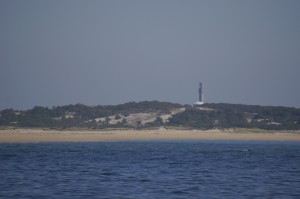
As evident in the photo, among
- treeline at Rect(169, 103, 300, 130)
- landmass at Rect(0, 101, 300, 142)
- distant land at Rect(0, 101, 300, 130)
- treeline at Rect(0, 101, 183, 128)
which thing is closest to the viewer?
landmass at Rect(0, 101, 300, 142)

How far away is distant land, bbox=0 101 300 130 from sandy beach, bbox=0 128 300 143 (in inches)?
321

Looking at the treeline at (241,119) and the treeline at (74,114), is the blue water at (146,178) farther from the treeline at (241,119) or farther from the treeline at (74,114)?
the treeline at (241,119)

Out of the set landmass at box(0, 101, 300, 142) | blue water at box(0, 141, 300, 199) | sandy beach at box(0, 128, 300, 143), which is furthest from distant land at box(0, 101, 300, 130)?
blue water at box(0, 141, 300, 199)

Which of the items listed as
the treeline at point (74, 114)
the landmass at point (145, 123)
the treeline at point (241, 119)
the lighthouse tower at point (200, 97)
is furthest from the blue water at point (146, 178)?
the lighthouse tower at point (200, 97)

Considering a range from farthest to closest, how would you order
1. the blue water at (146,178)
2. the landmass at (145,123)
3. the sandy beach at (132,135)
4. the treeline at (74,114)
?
the treeline at (74,114) < the landmass at (145,123) < the sandy beach at (132,135) < the blue water at (146,178)

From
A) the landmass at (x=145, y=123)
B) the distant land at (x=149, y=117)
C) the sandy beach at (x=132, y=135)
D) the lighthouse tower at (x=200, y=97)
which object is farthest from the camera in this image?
the lighthouse tower at (x=200, y=97)

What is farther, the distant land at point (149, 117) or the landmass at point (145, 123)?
the distant land at point (149, 117)

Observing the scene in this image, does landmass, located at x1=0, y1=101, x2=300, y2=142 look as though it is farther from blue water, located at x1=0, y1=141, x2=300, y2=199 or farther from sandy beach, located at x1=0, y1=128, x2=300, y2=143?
blue water, located at x1=0, y1=141, x2=300, y2=199

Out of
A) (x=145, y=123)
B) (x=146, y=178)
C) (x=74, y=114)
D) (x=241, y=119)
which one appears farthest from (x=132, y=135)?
(x=146, y=178)

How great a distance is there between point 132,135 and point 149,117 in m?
38.1

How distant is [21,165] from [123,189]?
1446 centimetres

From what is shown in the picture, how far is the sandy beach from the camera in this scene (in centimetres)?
7629

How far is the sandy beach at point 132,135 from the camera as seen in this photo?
250 ft

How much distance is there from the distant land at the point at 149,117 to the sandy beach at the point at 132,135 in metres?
8.15
